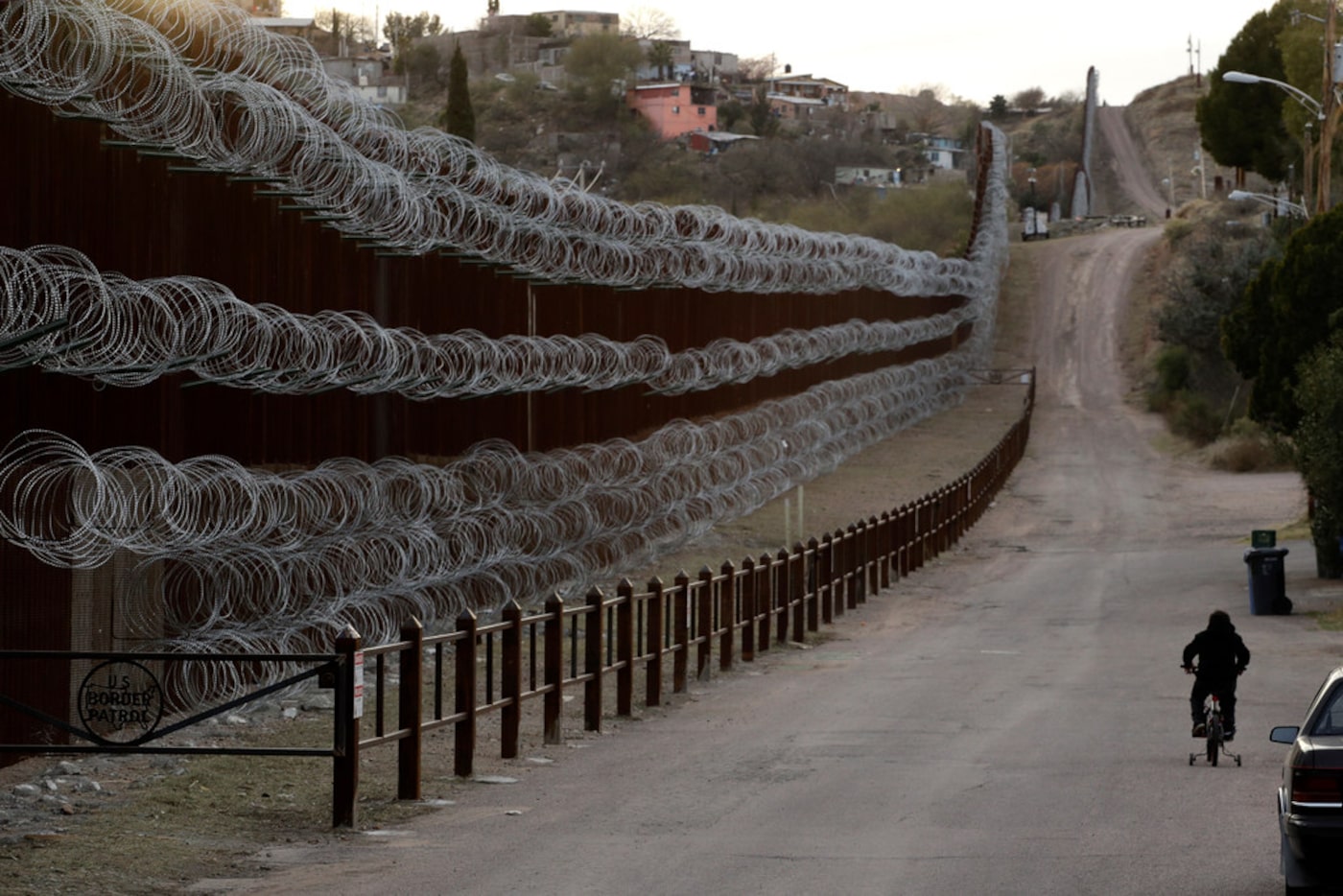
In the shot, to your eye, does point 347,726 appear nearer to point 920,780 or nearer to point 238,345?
point 920,780

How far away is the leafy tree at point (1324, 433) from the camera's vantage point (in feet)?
86.8

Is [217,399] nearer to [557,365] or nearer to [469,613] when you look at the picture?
[469,613]

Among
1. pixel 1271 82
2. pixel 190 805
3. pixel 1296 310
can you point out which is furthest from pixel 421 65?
pixel 190 805

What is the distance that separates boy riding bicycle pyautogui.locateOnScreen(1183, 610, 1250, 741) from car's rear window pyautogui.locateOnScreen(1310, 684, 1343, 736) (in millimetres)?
5249

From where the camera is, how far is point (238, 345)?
49.8 feet

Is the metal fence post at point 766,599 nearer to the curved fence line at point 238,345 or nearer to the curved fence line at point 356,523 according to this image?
the curved fence line at point 356,523

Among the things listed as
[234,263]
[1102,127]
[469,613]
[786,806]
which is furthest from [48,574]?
[1102,127]

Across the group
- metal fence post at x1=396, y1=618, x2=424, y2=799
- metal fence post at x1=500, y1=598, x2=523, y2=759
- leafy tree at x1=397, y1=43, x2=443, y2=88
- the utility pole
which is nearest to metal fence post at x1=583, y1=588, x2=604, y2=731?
metal fence post at x1=500, y1=598, x2=523, y2=759

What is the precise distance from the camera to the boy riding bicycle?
45.1 ft

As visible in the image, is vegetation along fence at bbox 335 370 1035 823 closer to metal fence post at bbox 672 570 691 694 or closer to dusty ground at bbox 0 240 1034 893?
metal fence post at bbox 672 570 691 694

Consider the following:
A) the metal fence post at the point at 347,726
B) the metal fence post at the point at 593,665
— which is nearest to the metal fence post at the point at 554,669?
the metal fence post at the point at 593,665

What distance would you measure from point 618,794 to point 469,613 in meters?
1.55

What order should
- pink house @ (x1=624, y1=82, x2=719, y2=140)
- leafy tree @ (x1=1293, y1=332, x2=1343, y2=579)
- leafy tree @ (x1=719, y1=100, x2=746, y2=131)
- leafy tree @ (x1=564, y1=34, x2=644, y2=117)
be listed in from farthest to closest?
leafy tree @ (x1=719, y1=100, x2=746, y2=131), pink house @ (x1=624, y1=82, x2=719, y2=140), leafy tree @ (x1=564, y1=34, x2=644, y2=117), leafy tree @ (x1=1293, y1=332, x2=1343, y2=579)

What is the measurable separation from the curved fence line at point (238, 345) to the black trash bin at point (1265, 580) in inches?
362
